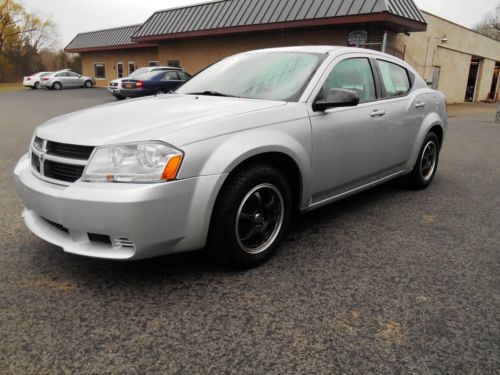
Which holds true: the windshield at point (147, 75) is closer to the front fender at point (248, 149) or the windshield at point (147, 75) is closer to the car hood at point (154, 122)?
the car hood at point (154, 122)

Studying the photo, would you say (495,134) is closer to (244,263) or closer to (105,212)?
(244,263)

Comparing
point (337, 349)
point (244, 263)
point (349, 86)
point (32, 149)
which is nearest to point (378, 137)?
point (349, 86)

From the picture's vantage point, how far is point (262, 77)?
346 centimetres

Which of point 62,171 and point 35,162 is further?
point 35,162

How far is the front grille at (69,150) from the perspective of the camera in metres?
2.45

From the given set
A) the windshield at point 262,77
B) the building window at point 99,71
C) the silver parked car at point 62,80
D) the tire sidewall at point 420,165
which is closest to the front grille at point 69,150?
the windshield at point 262,77

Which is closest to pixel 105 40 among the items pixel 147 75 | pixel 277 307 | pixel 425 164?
pixel 147 75

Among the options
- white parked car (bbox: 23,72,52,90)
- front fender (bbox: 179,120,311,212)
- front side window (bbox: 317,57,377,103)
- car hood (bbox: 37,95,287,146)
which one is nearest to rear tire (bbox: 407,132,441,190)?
front side window (bbox: 317,57,377,103)

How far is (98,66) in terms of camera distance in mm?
32156

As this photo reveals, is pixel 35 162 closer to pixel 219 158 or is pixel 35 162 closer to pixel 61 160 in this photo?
pixel 61 160

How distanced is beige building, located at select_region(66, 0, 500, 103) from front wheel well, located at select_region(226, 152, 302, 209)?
1225 cm

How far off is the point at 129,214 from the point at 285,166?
1.29 meters

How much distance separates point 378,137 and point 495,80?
34.2 metres

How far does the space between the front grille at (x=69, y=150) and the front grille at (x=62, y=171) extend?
0.06 metres
